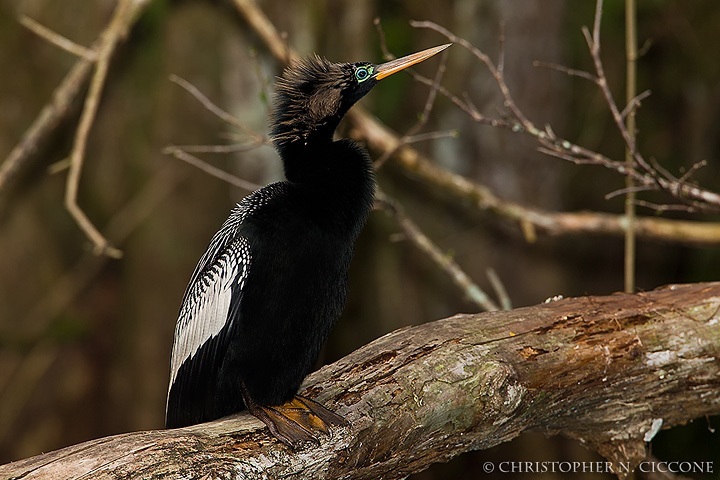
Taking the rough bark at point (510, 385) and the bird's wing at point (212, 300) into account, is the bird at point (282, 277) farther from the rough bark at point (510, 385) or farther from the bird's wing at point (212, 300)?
the rough bark at point (510, 385)

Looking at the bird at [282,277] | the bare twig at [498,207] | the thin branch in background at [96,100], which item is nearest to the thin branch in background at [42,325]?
the thin branch in background at [96,100]

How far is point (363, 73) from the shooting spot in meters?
3.20

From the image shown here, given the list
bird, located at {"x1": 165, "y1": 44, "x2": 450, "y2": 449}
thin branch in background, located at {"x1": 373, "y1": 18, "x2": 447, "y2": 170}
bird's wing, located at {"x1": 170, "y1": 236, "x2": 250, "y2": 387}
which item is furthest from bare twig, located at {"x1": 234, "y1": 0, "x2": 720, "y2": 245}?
bird's wing, located at {"x1": 170, "y1": 236, "x2": 250, "y2": 387}

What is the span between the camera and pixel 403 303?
649cm

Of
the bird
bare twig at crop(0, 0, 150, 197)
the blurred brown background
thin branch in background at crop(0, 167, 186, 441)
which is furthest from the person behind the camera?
thin branch in background at crop(0, 167, 186, 441)

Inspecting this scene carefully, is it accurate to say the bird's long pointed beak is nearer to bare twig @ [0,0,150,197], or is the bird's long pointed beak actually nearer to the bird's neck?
the bird's neck

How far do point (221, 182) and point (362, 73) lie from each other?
7.37ft

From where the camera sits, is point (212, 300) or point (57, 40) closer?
point (212, 300)

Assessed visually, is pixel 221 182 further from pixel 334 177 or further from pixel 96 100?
pixel 334 177

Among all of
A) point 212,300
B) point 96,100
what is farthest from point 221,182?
point 212,300

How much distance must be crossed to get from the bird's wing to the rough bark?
36cm

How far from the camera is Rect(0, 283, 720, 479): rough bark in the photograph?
8.32ft

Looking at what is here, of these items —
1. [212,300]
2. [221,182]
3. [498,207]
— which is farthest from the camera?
[221,182]

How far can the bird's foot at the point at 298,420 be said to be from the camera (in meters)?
2.46
